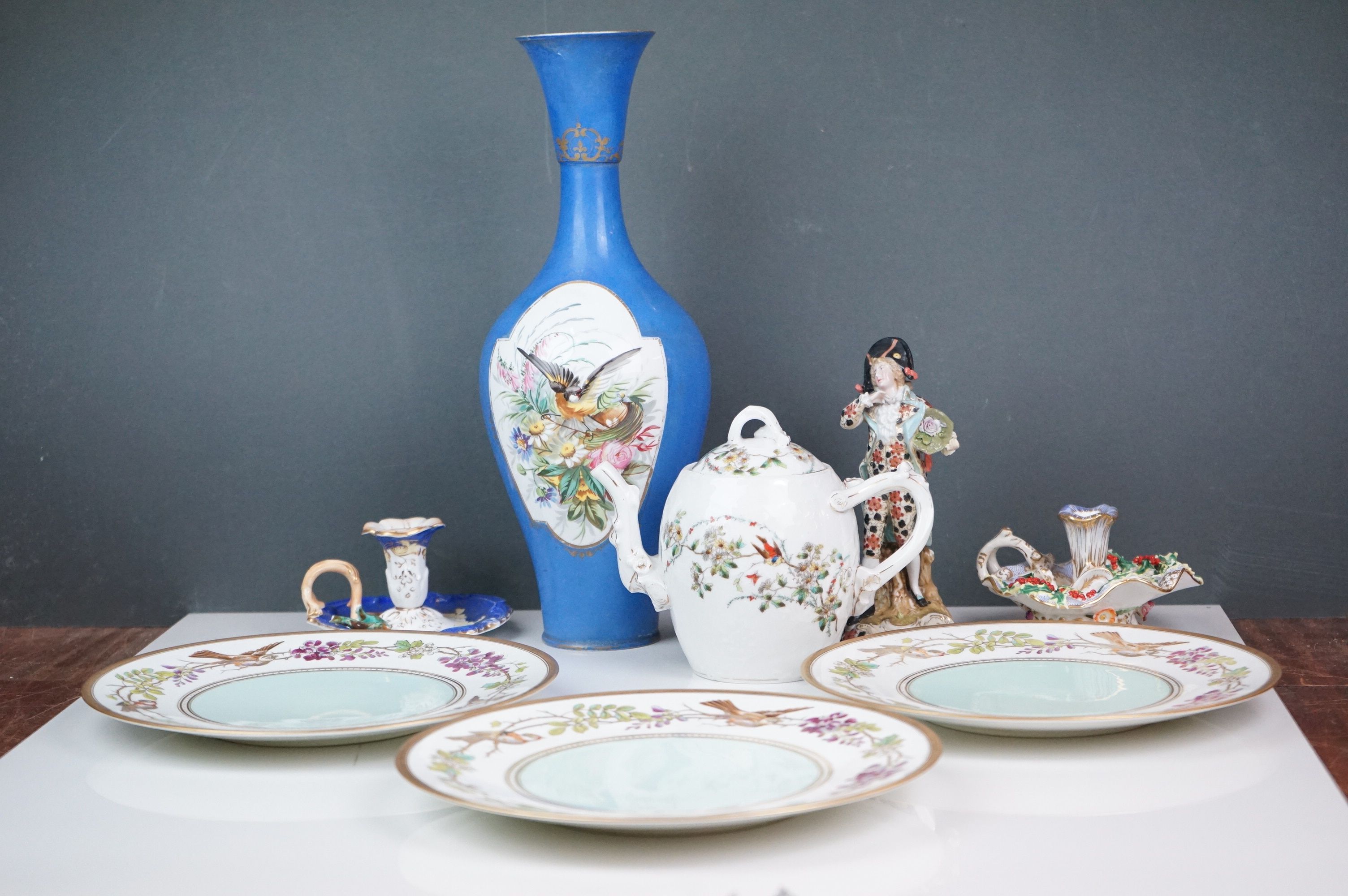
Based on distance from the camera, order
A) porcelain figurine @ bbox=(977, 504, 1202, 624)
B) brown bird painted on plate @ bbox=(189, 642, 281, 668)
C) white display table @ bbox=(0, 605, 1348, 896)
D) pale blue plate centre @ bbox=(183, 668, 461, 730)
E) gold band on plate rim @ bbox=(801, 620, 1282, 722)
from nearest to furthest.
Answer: white display table @ bbox=(0, 605, 1348, 896)
gold band on plate rim @ bbox=(801, 620, 1282, 722)
pale blue plate centre @ bbox=(183, 668, 461, 730)
brown bird painted on plate @ bbox=(189, 642, 281, 668)
porcelain figurine @ bbox=(977, 504, 1202, 624)

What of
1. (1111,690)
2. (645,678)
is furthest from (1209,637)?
(645,678)

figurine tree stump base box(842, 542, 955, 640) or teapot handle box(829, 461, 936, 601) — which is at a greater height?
teapot handle box(829, 461, 936, 601)

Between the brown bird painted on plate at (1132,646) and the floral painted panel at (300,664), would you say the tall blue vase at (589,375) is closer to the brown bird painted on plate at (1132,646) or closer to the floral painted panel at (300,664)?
the floral painted panel at (300,664)

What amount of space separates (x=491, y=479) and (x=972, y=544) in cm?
51

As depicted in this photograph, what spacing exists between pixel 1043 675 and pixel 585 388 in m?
0.42

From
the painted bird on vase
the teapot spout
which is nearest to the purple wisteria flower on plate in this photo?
the teapot spout

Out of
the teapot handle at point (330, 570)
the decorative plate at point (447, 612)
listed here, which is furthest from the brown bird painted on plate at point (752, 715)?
the teapot handle at point (330, 570)

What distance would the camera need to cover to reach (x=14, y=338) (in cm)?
144

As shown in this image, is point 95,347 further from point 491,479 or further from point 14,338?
point 491,479

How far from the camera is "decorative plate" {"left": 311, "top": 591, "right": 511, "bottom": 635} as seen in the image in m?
1.21

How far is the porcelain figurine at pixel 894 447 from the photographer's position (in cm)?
113

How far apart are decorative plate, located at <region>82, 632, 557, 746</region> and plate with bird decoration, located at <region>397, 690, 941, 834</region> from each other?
0.22ft

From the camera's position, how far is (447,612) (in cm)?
129

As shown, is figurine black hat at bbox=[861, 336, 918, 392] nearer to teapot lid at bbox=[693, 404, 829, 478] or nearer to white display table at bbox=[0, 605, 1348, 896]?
teapot lid at bbox=[693, 404, 829, 478]
